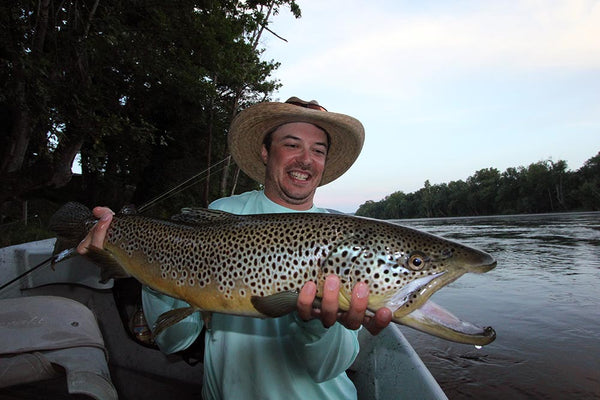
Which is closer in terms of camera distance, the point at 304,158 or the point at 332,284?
the point at 332,284

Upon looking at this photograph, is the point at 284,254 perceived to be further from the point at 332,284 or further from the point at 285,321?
the point at 285,321

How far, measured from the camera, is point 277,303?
196cm

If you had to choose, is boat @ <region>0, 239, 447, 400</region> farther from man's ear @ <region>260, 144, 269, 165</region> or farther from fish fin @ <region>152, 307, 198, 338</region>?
man's ear @ <region>260, 144, 269, 165</region>

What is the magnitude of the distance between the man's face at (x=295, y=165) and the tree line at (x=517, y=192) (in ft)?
333

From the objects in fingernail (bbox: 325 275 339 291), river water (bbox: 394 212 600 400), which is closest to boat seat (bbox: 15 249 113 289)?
fingernail (bbox: 325 275 339 291)

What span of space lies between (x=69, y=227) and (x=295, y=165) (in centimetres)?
186

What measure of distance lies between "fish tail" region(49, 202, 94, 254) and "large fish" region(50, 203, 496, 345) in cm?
28

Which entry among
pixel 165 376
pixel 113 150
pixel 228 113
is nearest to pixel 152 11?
pixel 113 150

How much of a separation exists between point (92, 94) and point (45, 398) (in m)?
10.1

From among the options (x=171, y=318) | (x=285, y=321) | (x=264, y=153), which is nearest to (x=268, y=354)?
(x=285, y=321)

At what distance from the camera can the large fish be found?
1932 mm

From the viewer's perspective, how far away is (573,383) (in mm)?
6082

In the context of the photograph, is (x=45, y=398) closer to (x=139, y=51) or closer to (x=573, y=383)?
(x=573, y=383)

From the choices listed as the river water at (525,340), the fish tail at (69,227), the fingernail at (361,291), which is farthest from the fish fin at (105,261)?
the river water at (525,340)
